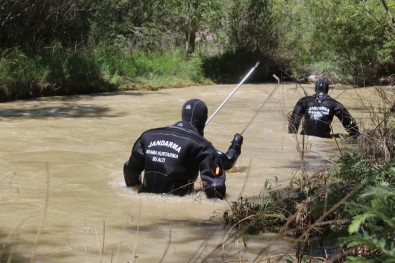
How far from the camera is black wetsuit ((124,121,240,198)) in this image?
6910 mm

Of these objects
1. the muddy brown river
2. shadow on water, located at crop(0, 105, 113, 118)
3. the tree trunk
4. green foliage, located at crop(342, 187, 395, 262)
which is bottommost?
the muddy brown river

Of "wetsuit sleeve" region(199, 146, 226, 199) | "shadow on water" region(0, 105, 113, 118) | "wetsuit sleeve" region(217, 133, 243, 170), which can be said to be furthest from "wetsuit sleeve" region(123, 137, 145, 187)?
"shadow on water" region(0, 105, 113, 118)

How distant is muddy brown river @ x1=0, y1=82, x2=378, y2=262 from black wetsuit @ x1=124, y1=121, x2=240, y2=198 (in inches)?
9.4

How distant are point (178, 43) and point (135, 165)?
23268 mm

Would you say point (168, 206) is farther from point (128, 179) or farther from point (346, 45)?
point (346, 45)

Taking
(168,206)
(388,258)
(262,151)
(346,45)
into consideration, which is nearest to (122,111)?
(262,151)

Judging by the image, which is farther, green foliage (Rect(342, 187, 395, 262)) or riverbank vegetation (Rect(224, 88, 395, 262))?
riverbank vegetation (Rect(224, 88, 395, 262))

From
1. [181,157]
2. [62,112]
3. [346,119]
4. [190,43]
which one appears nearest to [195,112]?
[181,157]

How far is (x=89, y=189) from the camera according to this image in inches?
342

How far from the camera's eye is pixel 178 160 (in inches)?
276

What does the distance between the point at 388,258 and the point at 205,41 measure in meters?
28.4

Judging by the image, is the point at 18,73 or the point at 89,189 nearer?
the point at 89,189

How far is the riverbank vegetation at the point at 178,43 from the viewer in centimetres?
2095

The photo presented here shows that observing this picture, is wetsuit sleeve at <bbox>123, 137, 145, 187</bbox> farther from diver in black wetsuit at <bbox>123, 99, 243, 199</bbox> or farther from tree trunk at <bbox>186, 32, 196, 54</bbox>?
tree trunk at <bbox>186, 32, 196, 54</bbox>
